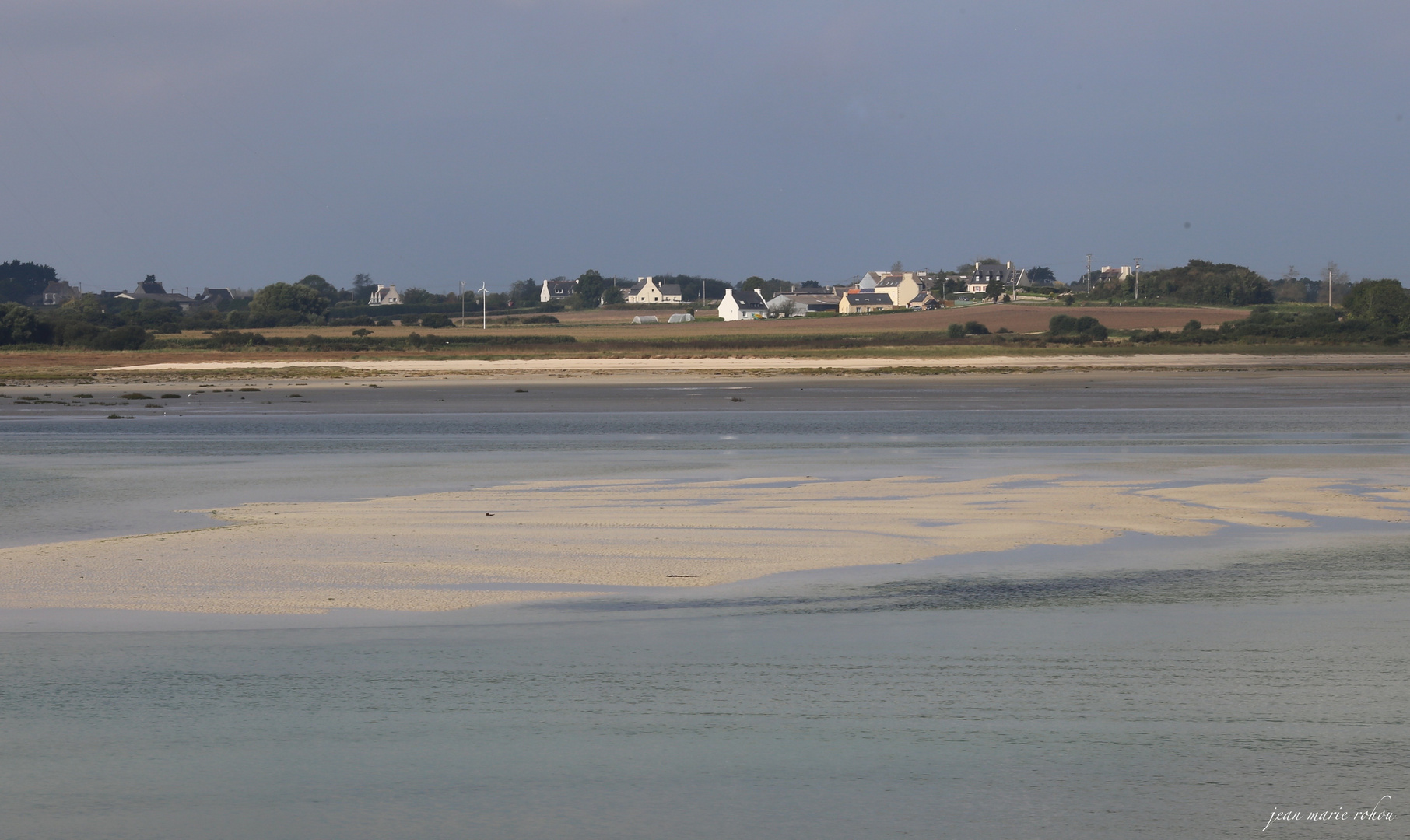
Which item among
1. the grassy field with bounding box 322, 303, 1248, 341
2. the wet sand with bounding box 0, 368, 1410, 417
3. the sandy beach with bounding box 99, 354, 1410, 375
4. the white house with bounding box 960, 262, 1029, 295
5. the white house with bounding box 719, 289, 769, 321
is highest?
the white house with bounding box 960, 262, 1029, 295

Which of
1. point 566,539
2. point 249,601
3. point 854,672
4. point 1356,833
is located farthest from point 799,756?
point 566,539

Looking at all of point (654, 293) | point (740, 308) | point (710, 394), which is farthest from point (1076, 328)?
point (654, 293)

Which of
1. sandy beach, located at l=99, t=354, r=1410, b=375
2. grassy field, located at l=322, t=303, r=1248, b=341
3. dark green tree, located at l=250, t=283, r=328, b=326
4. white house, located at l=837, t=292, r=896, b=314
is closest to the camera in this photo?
sandy beach, located at l=99, t=354, r=1410, b=375

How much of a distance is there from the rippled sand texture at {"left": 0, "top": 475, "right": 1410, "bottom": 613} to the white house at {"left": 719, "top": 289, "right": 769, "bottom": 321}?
4952 inches

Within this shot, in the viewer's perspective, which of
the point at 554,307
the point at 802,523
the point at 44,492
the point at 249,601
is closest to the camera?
the point at 249,601

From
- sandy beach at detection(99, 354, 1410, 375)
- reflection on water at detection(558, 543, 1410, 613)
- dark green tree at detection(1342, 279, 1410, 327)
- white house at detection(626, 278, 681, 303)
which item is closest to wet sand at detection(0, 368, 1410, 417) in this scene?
sandy beach at detection(99, 354, 1410, 375)

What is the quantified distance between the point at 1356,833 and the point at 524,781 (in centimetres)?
376

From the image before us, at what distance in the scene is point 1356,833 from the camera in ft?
17.4

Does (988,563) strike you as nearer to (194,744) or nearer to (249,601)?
(249,601)

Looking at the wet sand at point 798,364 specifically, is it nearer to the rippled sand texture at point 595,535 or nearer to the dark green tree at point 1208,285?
the rippled sand texture at point 595,535

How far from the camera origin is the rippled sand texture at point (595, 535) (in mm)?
10719

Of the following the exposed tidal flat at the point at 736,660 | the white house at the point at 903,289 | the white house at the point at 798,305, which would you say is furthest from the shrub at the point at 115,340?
the white house at the point at 903,289

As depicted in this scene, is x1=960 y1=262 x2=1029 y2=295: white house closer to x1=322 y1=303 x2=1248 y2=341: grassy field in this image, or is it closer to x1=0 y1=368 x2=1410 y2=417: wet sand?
x1=322 y1=303 x2=1248 y2=341: grassy field

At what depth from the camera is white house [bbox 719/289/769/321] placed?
5827 inches
